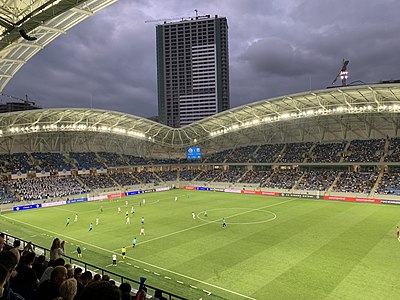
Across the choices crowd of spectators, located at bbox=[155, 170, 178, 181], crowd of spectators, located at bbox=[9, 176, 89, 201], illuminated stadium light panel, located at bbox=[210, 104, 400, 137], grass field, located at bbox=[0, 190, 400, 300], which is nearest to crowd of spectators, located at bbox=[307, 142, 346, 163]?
illuminated stadium light panel, located at bbox=[210, 104, 400, 137]

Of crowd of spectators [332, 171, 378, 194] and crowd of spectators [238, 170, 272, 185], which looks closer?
crowd of spectators [332, 171, 378, 194]

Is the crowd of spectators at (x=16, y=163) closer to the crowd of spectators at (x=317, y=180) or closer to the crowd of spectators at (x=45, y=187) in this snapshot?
the crowd of spectators at (x=45, y=187)

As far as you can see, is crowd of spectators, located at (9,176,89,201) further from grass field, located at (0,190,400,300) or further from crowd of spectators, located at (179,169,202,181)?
crowd of spectators, located at (179,169,202,181)

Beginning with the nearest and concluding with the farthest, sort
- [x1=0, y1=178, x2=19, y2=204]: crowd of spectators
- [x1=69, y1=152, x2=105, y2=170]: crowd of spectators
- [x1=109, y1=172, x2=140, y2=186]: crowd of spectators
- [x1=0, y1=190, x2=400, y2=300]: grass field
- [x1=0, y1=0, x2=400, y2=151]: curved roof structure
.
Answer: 1. [x1=0, y1=190, x2=400, y2=300]: grass field
2. [x1=0, y1=0, x2=400, y2=151]: curved roof structure
3. [x1=0, y1=178, x2=19, y2=204]: crowd of spectators
4. [x1=69, y1=152, x2=105, y2=170]: crowd of spectators
5. [x1=109, y1=172, x2=140, y2=186]: crowd of spectators

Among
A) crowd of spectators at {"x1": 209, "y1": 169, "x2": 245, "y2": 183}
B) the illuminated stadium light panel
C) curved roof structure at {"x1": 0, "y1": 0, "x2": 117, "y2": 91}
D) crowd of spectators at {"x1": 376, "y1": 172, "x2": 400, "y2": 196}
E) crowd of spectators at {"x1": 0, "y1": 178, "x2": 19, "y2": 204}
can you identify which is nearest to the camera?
curved roof structure at {"x1": 0, "y1": 0, "x2": 117, "y2": 91}

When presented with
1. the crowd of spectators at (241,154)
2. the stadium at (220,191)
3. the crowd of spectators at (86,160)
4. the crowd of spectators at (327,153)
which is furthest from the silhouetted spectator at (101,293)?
the crowd of spectators at (241,154)

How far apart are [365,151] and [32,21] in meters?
62.9

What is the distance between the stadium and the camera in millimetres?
19500

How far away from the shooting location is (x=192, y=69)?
540 feet

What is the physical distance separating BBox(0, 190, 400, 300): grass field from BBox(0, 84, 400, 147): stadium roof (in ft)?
51.8

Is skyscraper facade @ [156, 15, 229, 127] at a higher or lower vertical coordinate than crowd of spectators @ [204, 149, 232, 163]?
higher

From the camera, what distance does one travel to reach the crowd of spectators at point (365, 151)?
59.8 m

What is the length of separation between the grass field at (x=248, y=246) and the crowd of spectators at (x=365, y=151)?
15.3 m

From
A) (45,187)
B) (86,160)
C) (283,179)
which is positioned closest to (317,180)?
(283,179)
